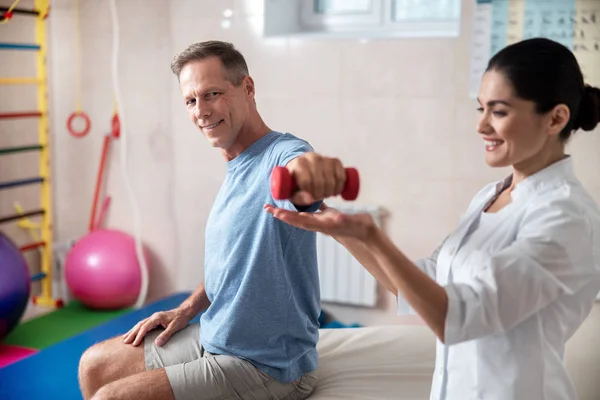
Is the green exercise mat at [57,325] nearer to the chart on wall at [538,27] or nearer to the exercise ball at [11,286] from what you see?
the exercise ball at [11,286]

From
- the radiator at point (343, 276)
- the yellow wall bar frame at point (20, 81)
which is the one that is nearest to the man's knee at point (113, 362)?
the radiator at point (343, 276)

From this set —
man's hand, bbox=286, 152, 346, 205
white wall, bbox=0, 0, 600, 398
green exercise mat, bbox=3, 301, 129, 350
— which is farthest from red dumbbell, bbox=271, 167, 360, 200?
green exercise mat, bbox=3, 301, 129, 350

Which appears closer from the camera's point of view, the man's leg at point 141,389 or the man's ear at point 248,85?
the man's leg at point 141,389

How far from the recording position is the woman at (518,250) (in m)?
1.28

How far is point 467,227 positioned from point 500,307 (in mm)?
267

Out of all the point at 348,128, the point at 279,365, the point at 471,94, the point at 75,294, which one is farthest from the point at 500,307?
the point at 75,294

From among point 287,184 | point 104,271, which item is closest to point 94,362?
point 287,184

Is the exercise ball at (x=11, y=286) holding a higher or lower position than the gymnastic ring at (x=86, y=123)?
lower

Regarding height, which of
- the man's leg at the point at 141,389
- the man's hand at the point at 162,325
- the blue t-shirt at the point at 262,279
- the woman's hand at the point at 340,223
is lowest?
the man's leg at the point at 141,389

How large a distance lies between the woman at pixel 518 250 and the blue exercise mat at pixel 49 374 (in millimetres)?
1622

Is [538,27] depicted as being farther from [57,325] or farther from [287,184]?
[57,325]

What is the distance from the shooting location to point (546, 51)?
4.52 ft

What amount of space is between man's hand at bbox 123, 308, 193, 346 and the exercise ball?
4.29ft

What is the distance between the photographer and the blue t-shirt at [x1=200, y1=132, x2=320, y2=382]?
6.17 ft
